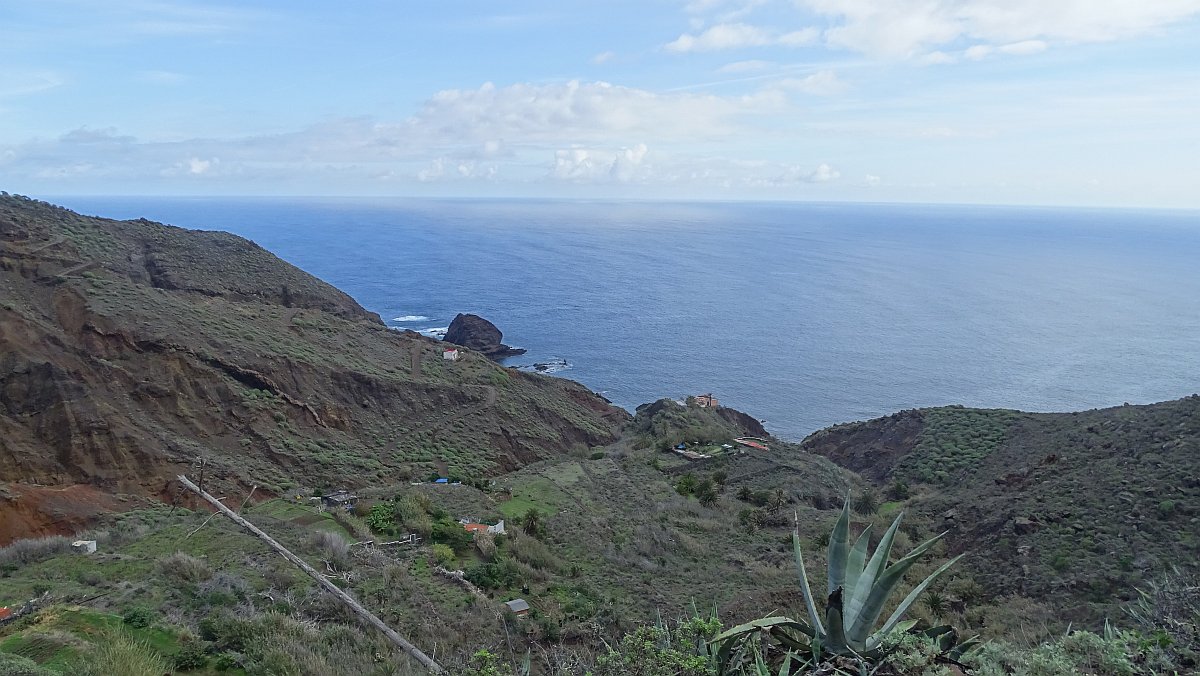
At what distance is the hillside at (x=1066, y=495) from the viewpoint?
1302cm

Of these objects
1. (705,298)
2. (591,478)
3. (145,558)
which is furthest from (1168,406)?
(705,298)

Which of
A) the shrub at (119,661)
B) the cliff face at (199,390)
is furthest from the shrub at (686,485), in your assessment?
the shrub at (119,661)

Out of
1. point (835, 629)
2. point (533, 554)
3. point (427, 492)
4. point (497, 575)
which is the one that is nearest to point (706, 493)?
point (427, 492)

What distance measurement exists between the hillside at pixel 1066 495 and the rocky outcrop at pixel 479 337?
35017mm

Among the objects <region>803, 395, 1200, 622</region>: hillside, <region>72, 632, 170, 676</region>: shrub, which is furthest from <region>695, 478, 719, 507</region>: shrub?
<region>72, 632, 170, 676</region>: shrub

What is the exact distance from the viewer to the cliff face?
72.3 feet

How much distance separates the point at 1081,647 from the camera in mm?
4828

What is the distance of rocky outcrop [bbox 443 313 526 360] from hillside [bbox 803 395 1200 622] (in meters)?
35.0

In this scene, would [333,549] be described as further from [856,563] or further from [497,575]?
[856,563]

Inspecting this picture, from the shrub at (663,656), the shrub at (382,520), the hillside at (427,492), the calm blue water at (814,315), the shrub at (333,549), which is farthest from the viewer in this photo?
the calm blue water at (814,315)

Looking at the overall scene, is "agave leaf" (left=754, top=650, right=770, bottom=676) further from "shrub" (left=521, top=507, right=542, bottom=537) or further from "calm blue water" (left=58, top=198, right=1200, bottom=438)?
"calm blue water" (left=58, top=198, right=1200, bottom=438)

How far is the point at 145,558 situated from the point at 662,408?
29229mm

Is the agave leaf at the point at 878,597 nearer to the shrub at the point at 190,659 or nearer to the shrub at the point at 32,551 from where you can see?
the shrub at the point at 190,659

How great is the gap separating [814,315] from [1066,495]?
200ft
